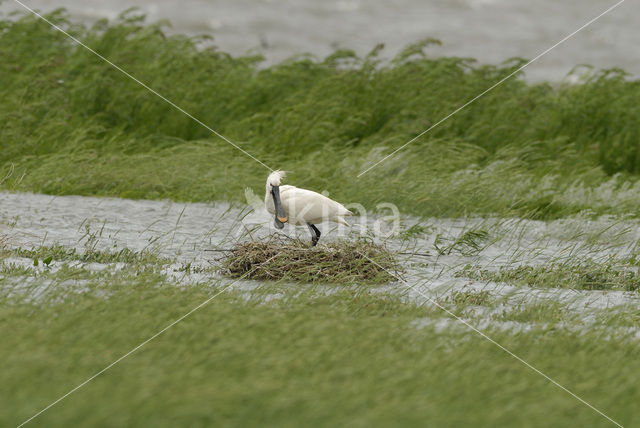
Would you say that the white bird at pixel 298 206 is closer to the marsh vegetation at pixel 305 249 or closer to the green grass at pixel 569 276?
the marsh vegetation at pixel 305 249

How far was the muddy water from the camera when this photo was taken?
767 cm

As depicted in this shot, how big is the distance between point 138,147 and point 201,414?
1210 centimetres

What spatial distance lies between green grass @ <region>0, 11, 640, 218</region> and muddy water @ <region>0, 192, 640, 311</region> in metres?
1.28

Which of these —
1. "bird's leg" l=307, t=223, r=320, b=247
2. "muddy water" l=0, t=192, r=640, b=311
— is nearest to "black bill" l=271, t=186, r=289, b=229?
"bird's leg" l=307, t=223, r=320, b=247

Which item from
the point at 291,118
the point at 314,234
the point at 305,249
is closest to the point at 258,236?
the point at 314,234

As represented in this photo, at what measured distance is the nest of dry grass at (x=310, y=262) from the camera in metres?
7.45

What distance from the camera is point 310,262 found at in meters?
7.57

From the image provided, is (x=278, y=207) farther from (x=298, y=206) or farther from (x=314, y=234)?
(x=314, y=234)

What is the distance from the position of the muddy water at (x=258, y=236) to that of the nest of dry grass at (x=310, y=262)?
0.62ft

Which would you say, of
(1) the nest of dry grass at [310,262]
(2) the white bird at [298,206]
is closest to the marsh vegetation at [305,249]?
(1) the nest of dry grass at [310,262]

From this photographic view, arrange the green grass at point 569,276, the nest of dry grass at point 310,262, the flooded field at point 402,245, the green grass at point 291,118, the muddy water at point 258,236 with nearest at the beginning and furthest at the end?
the flooded field at point 402,245 → the nest of dry grass at point 310,262 → the muddy water at point 258,236 → the green grass at point 569,276 → the green grass at point 291,118

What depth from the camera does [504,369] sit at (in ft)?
16.3

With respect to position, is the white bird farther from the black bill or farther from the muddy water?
the muddy water

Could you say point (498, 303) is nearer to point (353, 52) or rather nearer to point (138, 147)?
point (138, 147)
